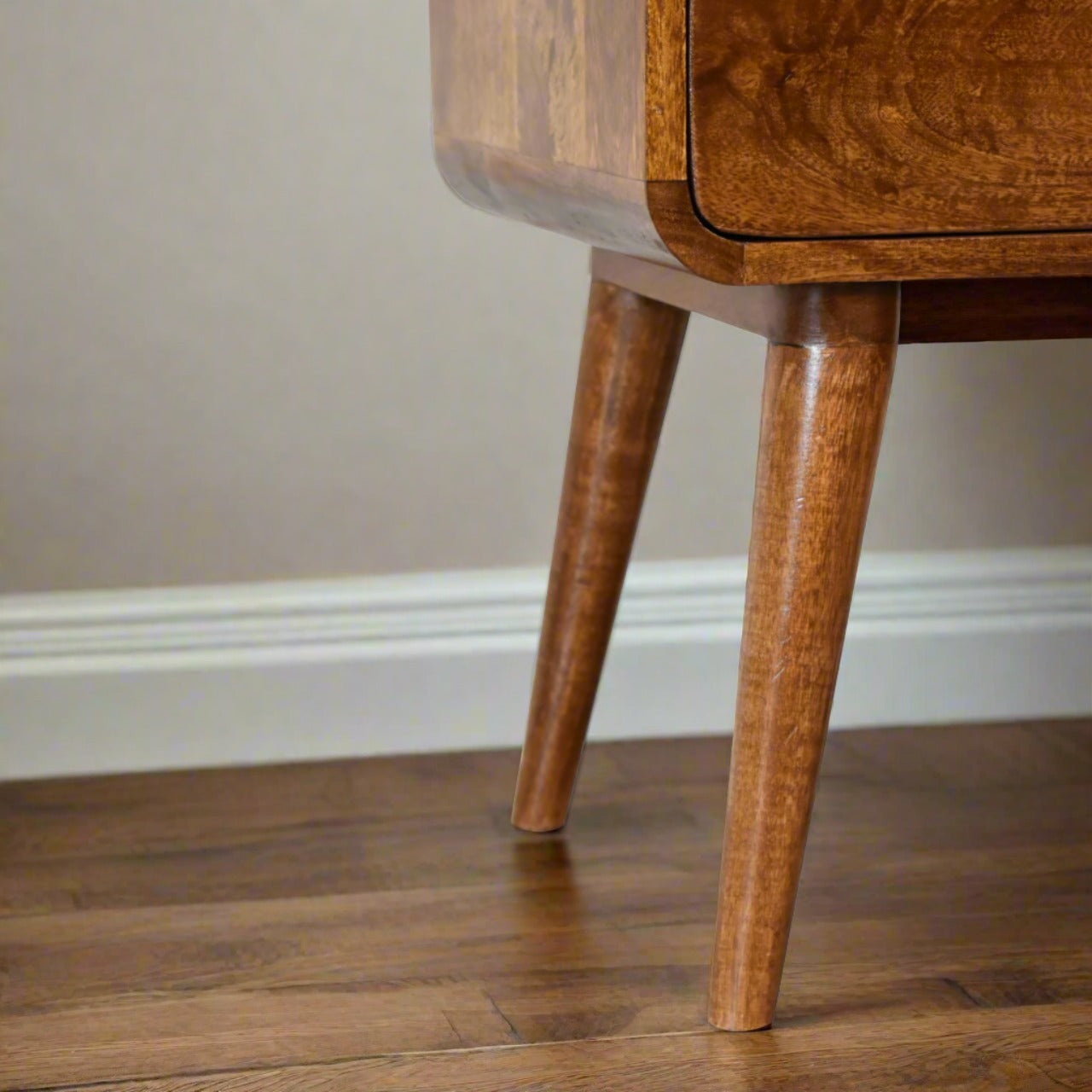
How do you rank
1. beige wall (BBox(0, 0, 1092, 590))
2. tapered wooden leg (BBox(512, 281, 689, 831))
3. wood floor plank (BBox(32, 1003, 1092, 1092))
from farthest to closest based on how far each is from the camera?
1. beige wall (BBox(0, 0, 1092, 590))
2. tapered wooden leg (BBox(512, 281, 689, 831))
3. wood floor plank (BBox(32, 1003, 1092, 1092))

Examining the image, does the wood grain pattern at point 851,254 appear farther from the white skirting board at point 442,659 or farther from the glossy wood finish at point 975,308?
the white skirting board at point 442,659

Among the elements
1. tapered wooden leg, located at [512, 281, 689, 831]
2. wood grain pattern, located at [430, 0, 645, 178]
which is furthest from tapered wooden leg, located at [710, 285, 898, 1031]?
tapered wooden leg, located at [512, 281, 689, 831]

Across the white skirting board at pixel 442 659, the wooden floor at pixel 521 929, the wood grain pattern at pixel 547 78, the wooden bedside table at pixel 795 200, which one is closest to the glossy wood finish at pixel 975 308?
the wooden bedside table at pixel 795 200

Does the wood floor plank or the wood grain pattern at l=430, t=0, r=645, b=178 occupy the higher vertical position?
the wood grain pattern at l=430, t=0, r=645, b=178

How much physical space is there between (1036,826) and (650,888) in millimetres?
295

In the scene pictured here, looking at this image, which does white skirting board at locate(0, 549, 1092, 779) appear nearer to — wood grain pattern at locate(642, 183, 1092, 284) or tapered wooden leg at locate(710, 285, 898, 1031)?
tapered wooden leg at locate(710, 285, 898, 1031)

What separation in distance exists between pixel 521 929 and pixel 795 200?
0.49 m

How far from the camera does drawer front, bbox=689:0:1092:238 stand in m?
0.59

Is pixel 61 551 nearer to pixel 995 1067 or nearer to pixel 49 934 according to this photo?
pixel 49 934

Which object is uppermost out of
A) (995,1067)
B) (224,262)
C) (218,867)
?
(224,262)

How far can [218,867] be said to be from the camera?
102 centimetres

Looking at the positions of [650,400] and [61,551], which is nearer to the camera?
[650,400]

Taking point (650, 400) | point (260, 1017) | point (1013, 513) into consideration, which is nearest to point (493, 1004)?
point (260, 1017)

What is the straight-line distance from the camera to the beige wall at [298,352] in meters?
1.14
